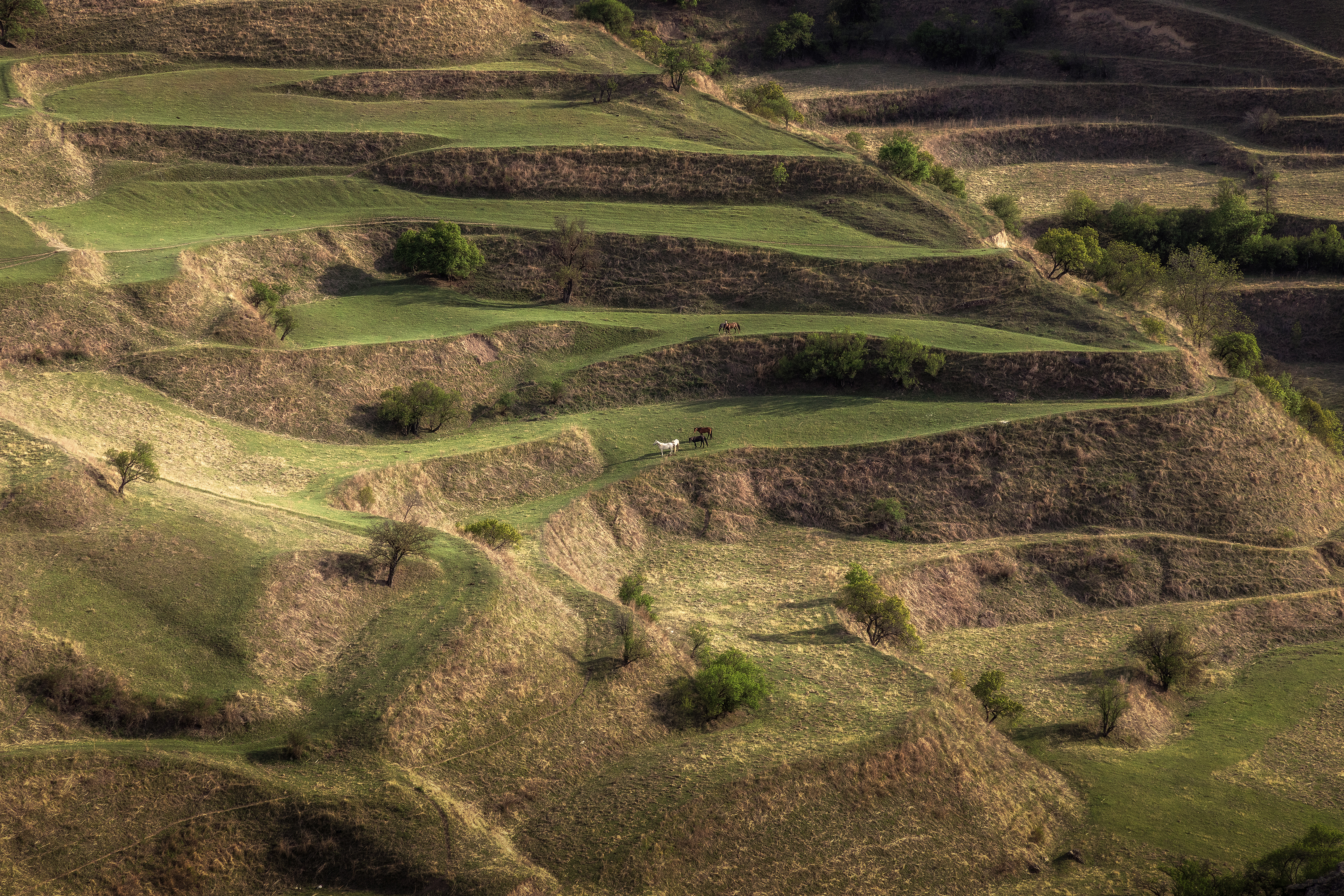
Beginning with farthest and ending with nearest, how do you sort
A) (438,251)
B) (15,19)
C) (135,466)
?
(15,19)
(438,251)
(135,466)

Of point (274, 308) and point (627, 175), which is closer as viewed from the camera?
point (274, 308)

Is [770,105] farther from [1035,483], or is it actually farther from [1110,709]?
[1110,709]

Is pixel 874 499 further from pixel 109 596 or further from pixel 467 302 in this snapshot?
pixel 109 596

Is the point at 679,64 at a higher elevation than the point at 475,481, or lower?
higher

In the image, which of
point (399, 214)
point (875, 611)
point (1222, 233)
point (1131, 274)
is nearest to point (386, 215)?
point (399, 214)

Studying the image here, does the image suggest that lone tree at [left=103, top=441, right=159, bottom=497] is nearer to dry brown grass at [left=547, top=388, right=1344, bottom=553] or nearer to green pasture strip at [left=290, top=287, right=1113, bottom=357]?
green pasture strip at [left=290, top=287, right=1113, bottom=357]

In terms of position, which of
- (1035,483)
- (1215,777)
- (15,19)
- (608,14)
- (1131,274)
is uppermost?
(608,14)
